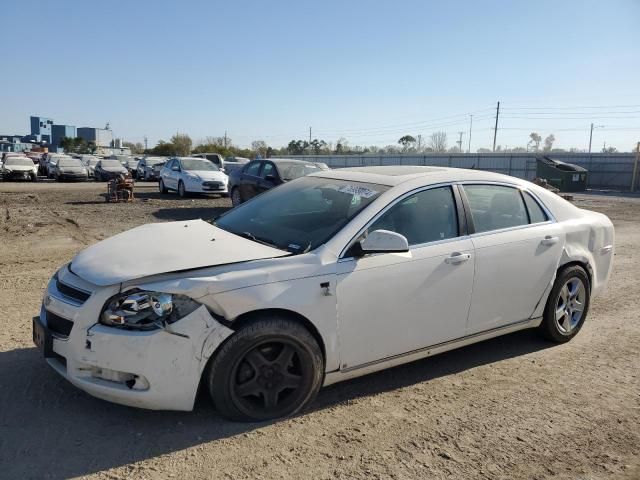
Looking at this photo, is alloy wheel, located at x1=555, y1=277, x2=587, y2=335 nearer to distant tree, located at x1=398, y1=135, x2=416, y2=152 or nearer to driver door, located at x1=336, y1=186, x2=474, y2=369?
driver door, located at x1=336, y1=186, x2=474, y2=369

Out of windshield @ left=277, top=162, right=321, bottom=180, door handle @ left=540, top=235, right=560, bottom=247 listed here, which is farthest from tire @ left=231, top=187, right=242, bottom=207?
door handle @ left=540, top=235, right=560, bottom=247

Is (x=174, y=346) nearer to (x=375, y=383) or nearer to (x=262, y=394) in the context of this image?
(x=262, y=394)

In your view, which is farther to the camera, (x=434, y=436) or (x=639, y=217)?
(x=639, y=217)

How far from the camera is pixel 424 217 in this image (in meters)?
4.00

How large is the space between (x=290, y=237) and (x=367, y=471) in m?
1.63

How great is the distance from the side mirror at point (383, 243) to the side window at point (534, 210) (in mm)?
1739

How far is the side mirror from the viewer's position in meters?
3.48


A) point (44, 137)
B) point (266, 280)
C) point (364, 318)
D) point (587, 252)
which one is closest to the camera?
point (266, 280)

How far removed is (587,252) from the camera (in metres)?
4.96

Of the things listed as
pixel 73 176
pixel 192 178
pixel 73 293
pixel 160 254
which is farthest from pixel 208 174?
pixel 73 293

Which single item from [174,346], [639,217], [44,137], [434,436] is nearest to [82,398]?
[174,346]

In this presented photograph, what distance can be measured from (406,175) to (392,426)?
191cm

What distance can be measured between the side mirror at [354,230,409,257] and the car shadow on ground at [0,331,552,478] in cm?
109

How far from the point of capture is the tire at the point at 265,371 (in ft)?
10.4
